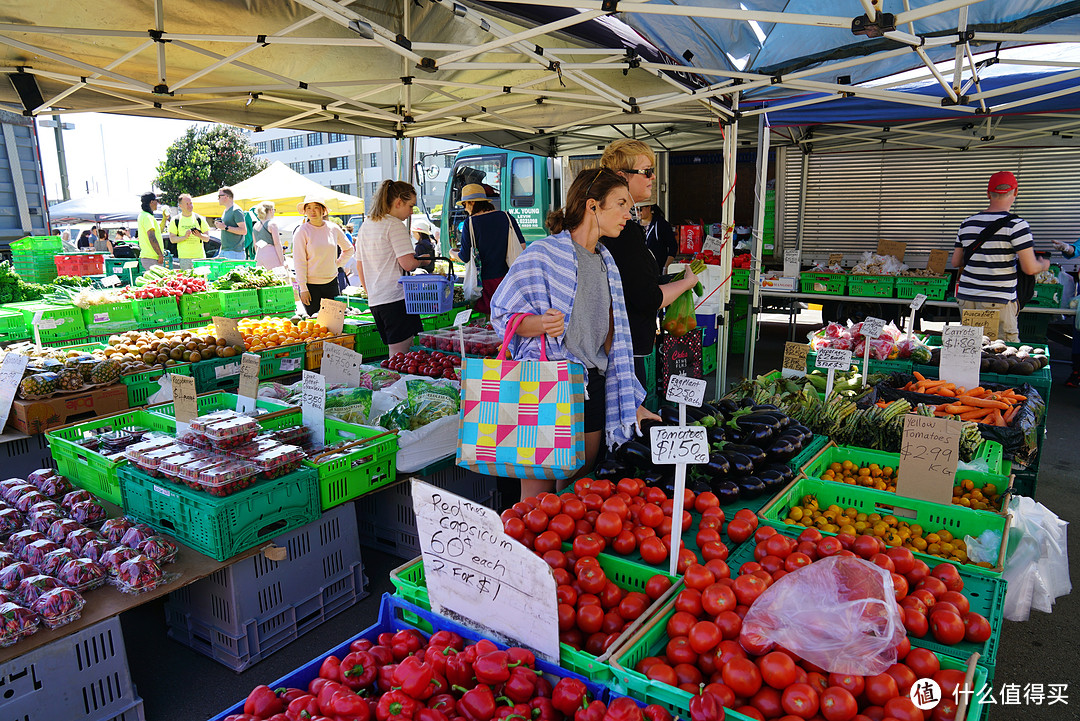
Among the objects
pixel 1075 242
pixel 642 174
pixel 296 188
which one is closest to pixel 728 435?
pixel 642 174

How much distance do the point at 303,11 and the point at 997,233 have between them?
19.3ft

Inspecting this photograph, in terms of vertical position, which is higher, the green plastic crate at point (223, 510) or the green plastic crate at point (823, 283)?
the green plastic crate at point (823, 283)

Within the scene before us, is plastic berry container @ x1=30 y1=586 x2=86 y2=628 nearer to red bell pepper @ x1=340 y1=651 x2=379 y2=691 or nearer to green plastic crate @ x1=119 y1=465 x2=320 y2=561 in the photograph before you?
green plastic crate @ x1=119 y1=465 x2=320 y2=561

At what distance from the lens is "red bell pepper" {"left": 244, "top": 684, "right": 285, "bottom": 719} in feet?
5.14

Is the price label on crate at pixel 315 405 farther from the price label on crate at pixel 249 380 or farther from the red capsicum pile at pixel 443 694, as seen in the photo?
the red capsicum pile at pixel 443 694

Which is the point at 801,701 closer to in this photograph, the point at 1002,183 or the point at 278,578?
the point at 278,578

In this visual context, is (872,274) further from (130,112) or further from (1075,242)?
(130,112)

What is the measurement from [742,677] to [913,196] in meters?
10.7

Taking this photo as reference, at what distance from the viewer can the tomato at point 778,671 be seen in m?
1.50

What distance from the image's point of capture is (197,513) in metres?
2.91

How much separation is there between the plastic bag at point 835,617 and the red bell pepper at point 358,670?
3.10 feet

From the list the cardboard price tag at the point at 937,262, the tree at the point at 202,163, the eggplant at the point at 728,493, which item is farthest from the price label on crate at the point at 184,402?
the tree at the point at 202,163

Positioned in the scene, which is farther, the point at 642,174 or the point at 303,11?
the point at 303,11

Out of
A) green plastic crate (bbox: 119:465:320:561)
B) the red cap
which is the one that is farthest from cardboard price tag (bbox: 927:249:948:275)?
green plastic crate (bbox: 119:465:320:561)
